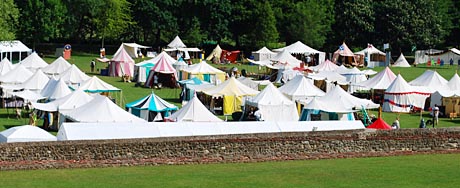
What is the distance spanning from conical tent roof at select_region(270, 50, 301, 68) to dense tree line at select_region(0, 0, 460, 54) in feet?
50.4

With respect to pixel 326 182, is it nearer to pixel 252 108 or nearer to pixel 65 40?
pixel 252 108

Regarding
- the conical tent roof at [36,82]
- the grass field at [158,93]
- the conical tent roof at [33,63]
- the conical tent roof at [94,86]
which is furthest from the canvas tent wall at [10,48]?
the conical tent roof at [94,86]

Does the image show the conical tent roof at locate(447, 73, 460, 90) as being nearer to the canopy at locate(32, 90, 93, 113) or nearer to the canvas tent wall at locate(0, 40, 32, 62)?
the canopy at locate(32, 90, 93, 113)

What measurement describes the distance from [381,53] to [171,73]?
2679cm

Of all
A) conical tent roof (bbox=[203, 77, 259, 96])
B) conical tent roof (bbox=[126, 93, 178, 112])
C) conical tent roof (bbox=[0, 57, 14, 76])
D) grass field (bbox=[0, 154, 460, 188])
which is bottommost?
grass field (bbox=[0, 154, 460, 188])

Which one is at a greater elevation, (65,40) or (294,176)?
(65,40)

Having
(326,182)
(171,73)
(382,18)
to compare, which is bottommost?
(326,182)

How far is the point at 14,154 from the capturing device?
974 inches

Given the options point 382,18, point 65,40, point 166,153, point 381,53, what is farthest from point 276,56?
point 166,153

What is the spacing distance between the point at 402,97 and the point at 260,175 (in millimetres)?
20676

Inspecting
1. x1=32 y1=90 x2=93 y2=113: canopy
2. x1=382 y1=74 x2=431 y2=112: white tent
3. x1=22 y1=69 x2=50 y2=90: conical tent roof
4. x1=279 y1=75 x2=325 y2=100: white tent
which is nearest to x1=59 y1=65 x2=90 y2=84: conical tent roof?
x1=22 y1=69 x2=50 y2=90: conical tent roof

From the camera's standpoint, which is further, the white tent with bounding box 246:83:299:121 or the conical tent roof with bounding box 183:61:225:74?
the conical tent roof with bounding box 183:61:225:74

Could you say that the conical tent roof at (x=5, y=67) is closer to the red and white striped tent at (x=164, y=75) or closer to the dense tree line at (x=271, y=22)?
the red and white striped tent at (x=164, y=75)

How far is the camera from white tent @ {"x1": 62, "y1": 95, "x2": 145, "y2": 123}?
109ft
